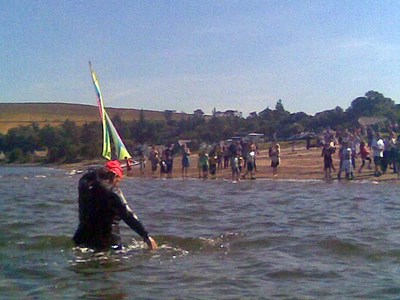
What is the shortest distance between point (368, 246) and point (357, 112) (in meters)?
64.7

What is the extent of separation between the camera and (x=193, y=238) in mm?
11008

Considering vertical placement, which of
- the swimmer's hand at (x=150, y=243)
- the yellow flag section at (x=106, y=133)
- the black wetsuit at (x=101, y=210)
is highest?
the yellow flag section at (x=106, y=133)

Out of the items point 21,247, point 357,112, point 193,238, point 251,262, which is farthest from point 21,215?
point 357,112

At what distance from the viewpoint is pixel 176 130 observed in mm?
76375

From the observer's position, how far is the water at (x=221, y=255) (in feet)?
23.9

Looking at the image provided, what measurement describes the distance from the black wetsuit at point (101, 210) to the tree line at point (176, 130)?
2111 inches

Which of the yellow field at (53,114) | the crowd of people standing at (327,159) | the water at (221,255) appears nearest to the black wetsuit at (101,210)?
the water at (221,255)

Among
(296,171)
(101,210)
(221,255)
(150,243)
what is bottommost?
(221,255)

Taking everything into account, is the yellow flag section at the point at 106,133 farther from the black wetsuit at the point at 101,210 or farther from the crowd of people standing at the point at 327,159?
the crowd of people standing at the point at 327,159

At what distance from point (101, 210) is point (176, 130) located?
67.8m

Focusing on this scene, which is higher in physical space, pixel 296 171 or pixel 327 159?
pixel 327 159

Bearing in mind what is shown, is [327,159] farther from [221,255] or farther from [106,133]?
[221,255]

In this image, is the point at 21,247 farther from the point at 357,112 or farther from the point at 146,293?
the point at 357,112

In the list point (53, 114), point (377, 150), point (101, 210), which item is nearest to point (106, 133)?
point (101, 210)
